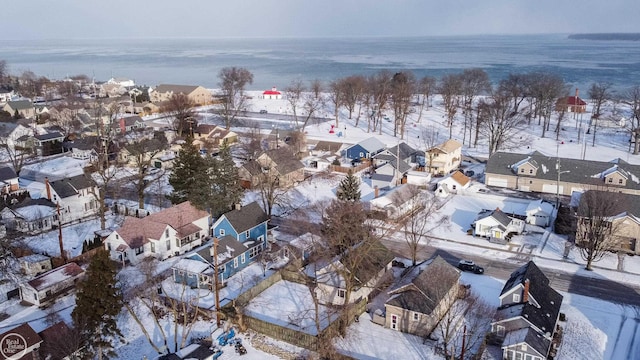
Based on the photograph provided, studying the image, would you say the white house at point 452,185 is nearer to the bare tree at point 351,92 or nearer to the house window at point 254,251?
the house window at point 254,251

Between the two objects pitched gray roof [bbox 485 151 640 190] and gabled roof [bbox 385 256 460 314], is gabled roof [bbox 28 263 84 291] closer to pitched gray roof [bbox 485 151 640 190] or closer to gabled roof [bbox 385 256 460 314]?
gabled roof [bbox 385 256 460 314]

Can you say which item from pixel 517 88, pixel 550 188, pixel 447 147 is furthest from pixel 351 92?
pixel 550 188

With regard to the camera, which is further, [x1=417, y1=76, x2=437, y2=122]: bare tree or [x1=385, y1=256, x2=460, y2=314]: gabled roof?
[x1=417, y1=76, x2=437, y2=122]: bare tree

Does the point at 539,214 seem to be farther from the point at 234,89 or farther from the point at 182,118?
the point at 234,89

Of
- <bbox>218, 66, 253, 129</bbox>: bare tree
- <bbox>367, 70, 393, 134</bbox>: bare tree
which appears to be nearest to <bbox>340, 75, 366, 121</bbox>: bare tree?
<bbox>367, 70, 393, 134</bbox>: bare tree

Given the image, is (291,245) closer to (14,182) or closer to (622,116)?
(14,182)

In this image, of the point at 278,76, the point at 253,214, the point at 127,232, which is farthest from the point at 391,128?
the point at 278,76
